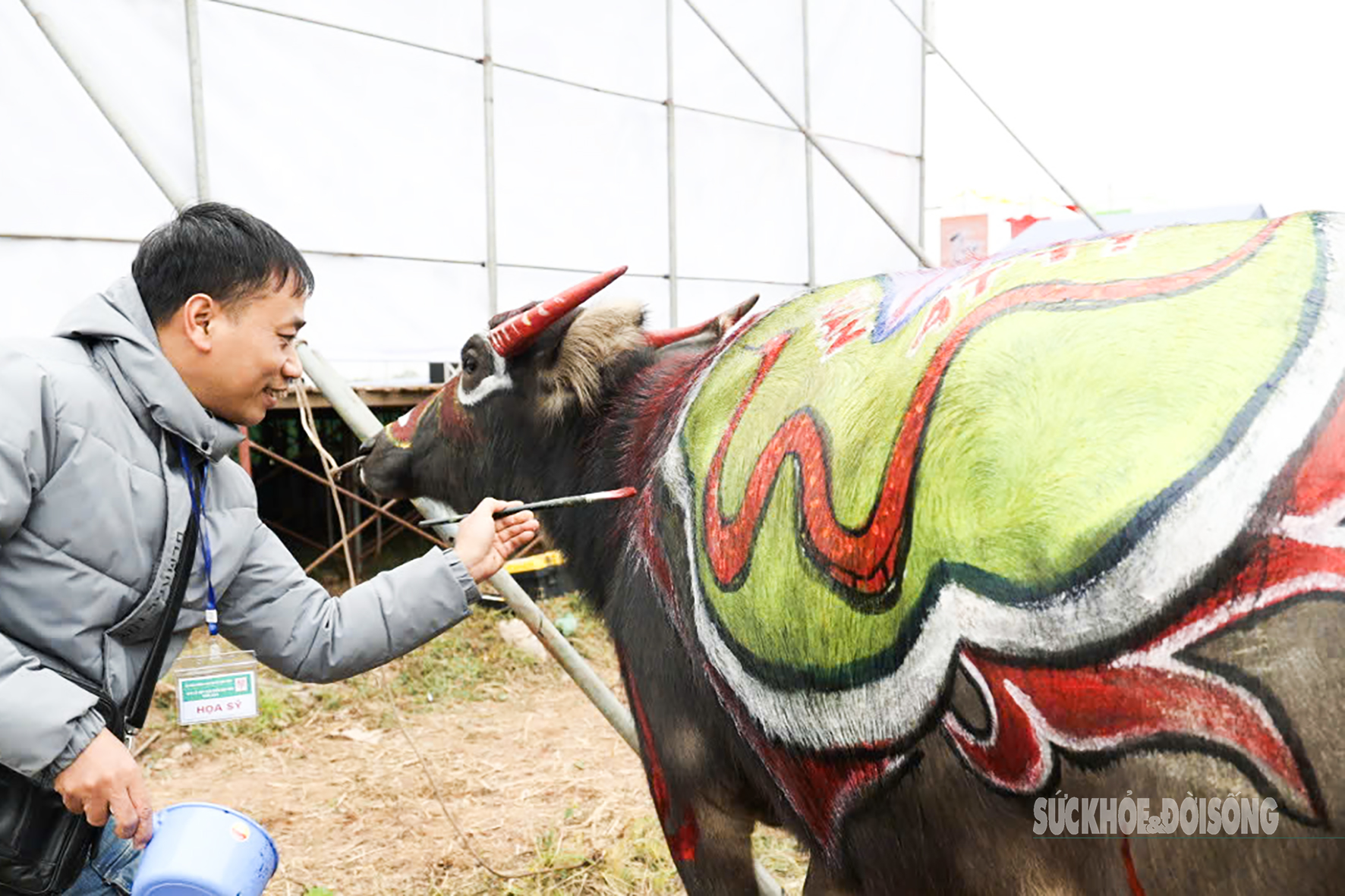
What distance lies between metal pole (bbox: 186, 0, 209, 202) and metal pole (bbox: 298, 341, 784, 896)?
5.41 ft

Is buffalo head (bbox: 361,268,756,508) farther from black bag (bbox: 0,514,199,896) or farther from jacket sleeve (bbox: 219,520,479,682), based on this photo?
black bag (bbox: 0,514,199,896)

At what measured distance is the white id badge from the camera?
212cm

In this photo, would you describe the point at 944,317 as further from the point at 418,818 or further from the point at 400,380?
the point at 400,380

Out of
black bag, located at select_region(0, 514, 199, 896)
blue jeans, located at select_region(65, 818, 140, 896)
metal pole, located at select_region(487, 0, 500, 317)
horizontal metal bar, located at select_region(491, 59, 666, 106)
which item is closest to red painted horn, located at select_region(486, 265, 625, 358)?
black bag, located at select_region(0, 514, 199, 896)

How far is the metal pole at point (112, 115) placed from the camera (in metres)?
3.21

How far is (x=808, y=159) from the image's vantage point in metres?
7.82

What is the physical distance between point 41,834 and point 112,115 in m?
2.41

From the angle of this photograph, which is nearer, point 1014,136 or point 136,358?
point 136,358

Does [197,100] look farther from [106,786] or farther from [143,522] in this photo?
[106,786]

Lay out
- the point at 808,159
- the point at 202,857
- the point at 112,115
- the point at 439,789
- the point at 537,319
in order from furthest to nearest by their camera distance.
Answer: the point at 808,159 < the point at 439,789 < the point at 112,115 < the point at 537,319 < the point at 202,857

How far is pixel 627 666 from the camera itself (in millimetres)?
2430

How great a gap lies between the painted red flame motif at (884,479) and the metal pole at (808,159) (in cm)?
590

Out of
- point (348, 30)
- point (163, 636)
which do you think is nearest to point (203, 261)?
point (163, 636)

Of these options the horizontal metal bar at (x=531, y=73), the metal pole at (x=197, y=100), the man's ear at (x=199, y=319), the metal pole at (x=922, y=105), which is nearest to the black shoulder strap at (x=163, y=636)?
the man's ear at (x=199, y=319)
